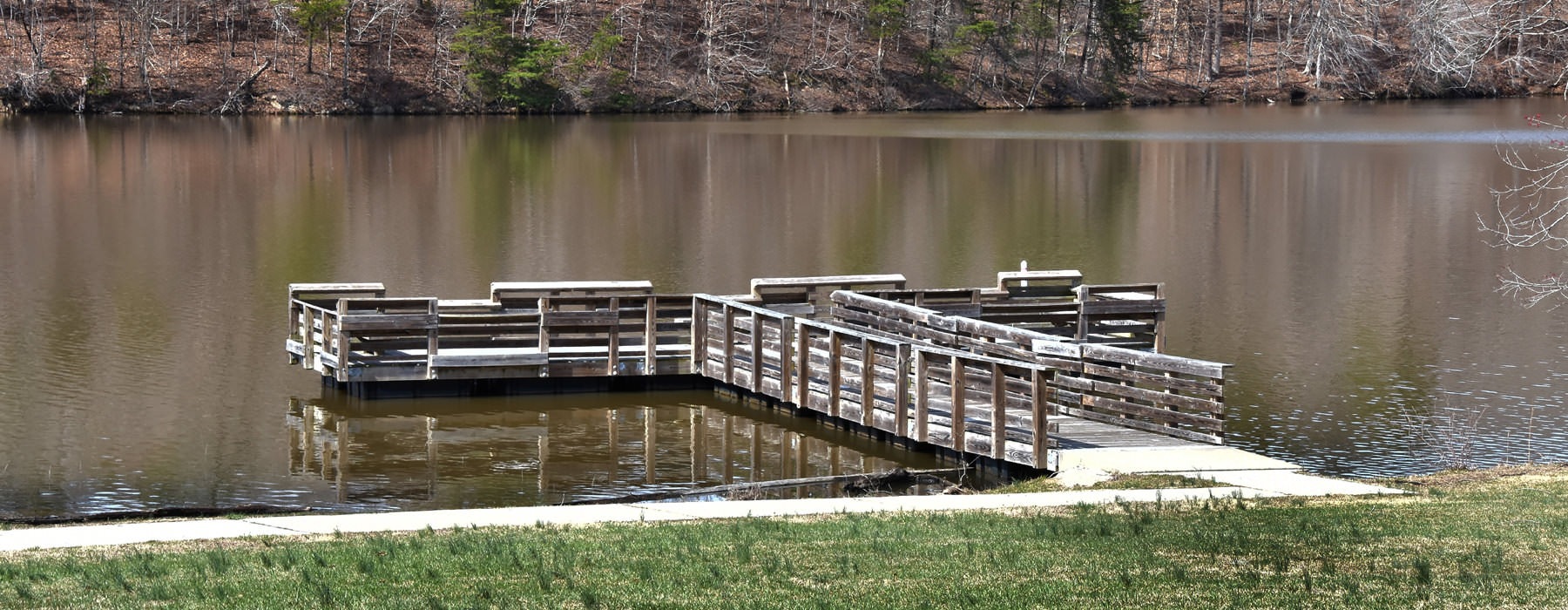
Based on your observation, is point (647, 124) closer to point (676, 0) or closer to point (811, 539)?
point (676, 0)

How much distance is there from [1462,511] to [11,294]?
84.5ft

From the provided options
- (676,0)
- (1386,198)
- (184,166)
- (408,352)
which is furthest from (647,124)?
(408,352)

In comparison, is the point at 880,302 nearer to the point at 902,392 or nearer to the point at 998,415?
the point at 902,392

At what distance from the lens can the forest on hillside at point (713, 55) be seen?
281 ft

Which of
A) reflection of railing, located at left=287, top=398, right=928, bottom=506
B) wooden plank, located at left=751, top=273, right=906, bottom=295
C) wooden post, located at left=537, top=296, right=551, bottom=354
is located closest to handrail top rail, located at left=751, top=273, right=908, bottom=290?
wooden plank, located at left=751, top=273, right=906, bottom=295

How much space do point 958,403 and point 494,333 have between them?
809 cm

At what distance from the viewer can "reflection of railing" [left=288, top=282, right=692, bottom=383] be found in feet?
76.7

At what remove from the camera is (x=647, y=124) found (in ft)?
269

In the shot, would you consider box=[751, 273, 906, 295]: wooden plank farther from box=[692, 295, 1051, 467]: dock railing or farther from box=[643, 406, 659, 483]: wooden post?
box=[643, 406, 659, 483]: wooden post

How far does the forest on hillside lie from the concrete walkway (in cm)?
6512

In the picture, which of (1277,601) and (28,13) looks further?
(28,13)

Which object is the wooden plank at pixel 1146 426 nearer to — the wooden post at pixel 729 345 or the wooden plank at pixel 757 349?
the wooden plank at pixel 757 349

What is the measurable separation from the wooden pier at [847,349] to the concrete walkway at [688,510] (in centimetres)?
174

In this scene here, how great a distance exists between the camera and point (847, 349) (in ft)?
69.1
